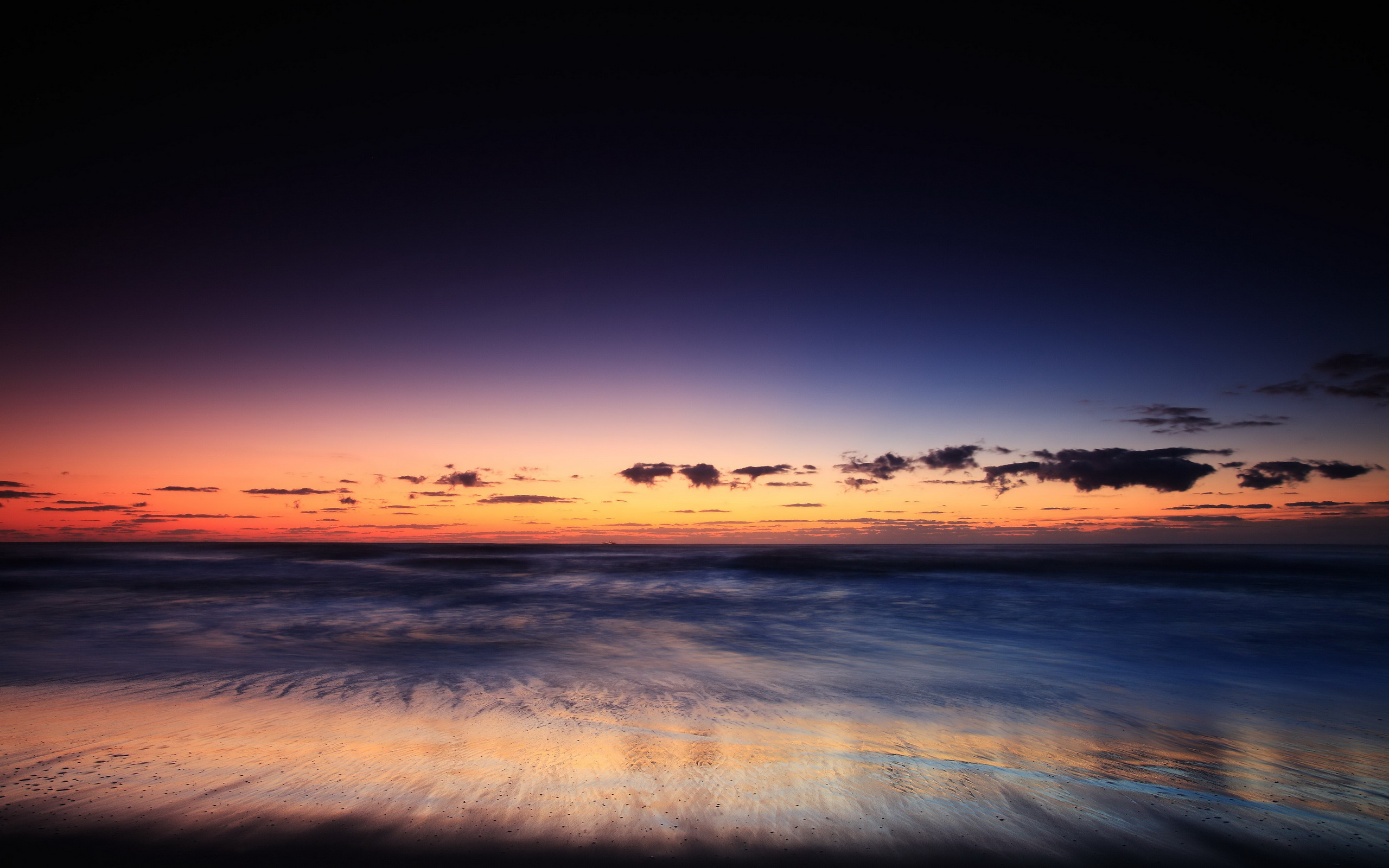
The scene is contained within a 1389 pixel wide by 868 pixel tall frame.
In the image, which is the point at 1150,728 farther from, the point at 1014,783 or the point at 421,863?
the point at 421,863

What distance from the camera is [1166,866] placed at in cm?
335

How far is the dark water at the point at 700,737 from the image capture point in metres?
3.54

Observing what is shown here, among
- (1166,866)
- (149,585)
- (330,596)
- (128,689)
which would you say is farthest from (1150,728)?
(149,585)

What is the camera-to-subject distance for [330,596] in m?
20.2

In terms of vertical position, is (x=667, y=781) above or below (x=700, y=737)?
above

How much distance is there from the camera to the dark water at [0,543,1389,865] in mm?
3541

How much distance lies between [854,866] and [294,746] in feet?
14.2

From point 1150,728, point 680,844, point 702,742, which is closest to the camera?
point 680,844

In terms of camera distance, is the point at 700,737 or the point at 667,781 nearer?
the point at 667,781

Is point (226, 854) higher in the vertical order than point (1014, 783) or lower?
higher

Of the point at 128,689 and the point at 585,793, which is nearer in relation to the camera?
the point at 585,793

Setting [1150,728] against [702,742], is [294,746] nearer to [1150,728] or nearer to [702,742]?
[702,742]

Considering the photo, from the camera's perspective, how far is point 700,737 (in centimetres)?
544

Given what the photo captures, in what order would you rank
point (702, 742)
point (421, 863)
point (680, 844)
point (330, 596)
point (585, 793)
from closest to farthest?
point (421, 863), point (680, 844), point (585, 793), point (702, 742), point (330, 596)
